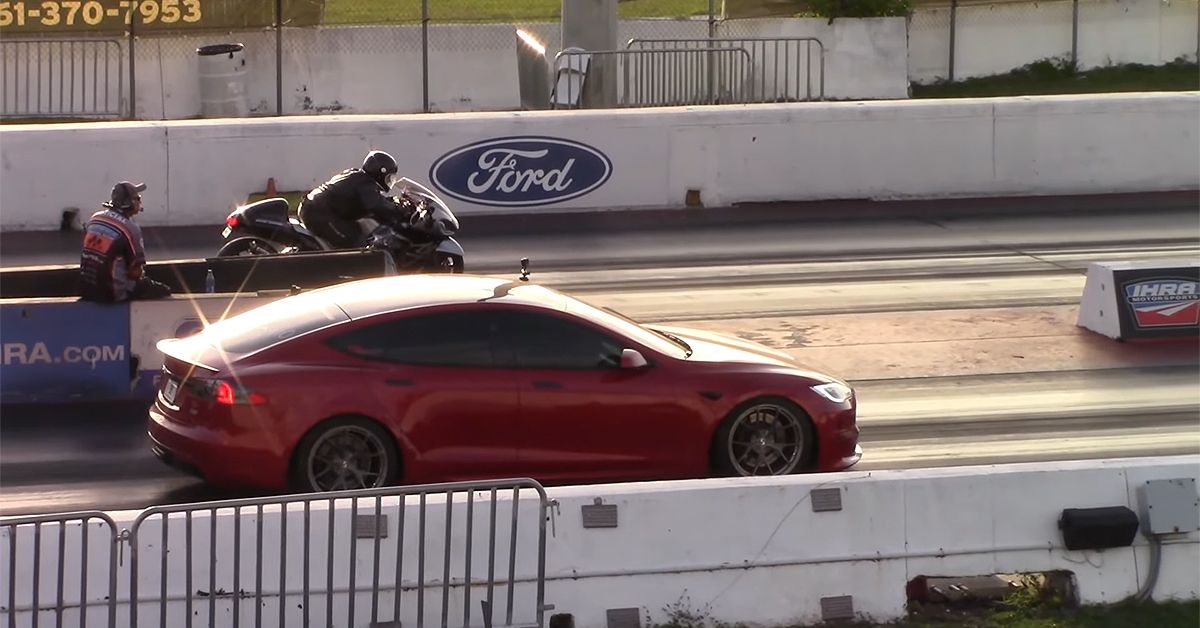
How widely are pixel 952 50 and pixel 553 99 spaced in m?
9.21

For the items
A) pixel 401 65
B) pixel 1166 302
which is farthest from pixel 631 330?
pixel 401 65

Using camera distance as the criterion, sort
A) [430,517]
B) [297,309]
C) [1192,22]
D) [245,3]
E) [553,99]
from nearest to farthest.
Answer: [430,517]
[297,309]
[553,99]
[245,3]
[1192,22]

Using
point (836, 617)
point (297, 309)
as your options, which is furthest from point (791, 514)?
point (297, 309)

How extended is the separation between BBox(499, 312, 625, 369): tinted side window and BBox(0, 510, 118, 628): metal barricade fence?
9.55 ft

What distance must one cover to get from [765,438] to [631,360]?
966mm

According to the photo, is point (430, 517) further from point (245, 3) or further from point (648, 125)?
point (245, 3)

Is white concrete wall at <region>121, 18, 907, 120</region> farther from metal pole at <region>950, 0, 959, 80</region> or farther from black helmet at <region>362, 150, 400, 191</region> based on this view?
black helmet at <region>362, 150, 400, 191</region>

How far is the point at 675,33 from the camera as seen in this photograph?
28.6 meters

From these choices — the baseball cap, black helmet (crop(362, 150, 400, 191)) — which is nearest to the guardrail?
the baseball cap

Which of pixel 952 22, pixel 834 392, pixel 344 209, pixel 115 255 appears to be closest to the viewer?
pixel 834 392

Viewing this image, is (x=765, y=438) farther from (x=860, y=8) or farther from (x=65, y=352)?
(x=860, y=8)

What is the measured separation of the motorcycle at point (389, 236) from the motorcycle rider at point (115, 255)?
204cm

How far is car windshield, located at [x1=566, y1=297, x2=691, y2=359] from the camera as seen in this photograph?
9344 millimetres

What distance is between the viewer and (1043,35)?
29.9 m
